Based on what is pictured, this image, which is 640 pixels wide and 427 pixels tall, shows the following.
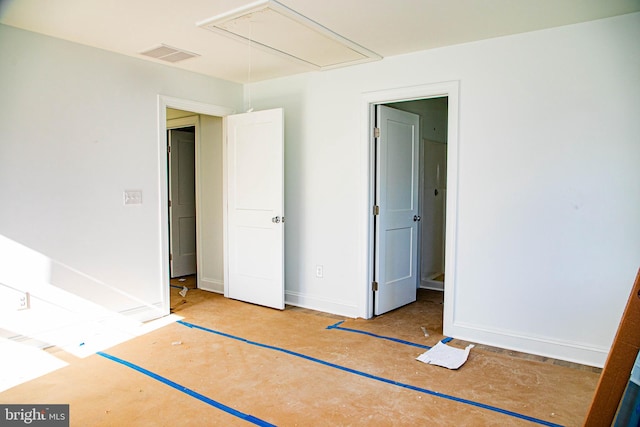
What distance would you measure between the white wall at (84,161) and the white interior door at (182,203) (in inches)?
68.4

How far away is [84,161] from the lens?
3627 mm

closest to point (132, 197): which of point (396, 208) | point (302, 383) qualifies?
point (302, 383)

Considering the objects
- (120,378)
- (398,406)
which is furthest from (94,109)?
(398,406)

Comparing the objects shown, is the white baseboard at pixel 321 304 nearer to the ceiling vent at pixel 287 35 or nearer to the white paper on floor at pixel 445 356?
the white paper on floor at pixel 445 356

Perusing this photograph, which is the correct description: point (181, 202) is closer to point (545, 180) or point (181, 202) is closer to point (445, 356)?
point (445, 356)

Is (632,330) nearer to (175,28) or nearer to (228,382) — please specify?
(228,382)

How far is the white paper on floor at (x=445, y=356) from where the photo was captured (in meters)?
3.14

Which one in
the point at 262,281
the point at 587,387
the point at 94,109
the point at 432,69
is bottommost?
the point at 587,387

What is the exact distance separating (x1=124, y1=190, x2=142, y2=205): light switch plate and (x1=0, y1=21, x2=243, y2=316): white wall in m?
0.04

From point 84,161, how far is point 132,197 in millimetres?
516

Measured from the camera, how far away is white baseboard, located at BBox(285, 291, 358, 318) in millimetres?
4328

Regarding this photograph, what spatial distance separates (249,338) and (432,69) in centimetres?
277

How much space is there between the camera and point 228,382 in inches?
113

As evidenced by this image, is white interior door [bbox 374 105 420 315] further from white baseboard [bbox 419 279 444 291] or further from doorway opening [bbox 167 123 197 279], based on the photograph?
doorway opening [bbox 167 123 197 279]
